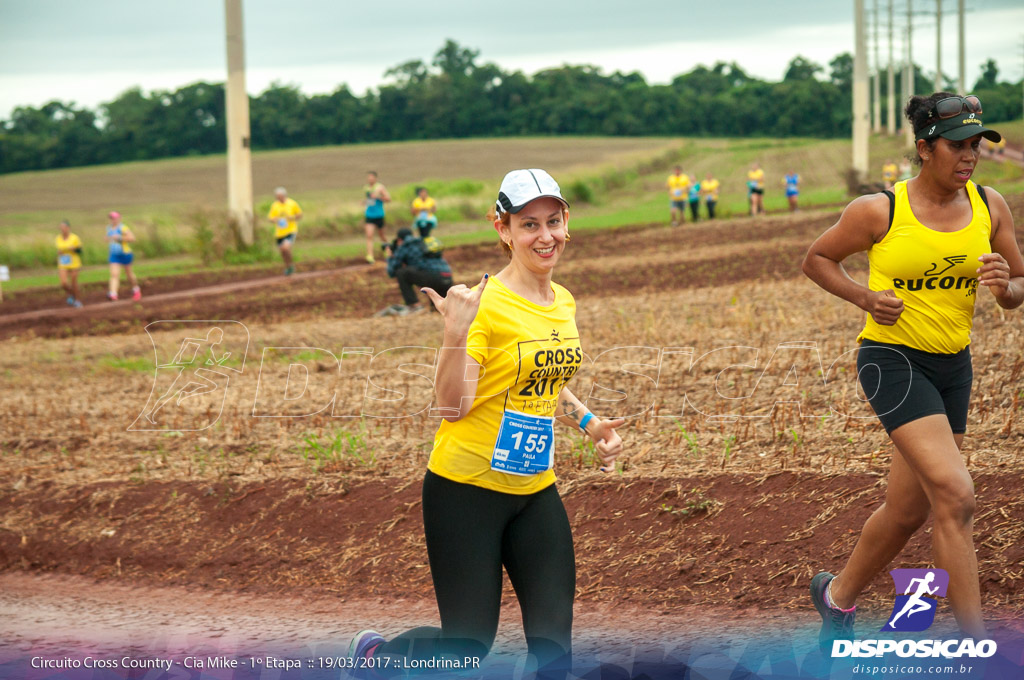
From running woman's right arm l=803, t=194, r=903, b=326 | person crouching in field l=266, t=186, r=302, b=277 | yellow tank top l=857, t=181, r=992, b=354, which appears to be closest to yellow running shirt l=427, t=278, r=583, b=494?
running woman's right arm l=803, t=194, r=903, b=326

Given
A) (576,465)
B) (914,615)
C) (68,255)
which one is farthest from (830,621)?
(68,255)

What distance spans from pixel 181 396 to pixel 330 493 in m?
4.35

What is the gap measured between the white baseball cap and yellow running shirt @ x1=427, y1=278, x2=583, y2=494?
0.29m

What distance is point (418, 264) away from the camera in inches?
641

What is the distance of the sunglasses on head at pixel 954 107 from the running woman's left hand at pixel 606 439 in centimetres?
183

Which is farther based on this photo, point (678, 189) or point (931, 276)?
point (678, 189)

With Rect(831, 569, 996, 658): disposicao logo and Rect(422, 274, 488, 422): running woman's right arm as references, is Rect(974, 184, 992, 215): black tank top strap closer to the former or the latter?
Rect(831, 569, 996, 658): disposicao logo

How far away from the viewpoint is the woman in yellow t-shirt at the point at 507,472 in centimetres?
391

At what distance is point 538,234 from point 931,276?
5.55 feet

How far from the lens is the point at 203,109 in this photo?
116812mm

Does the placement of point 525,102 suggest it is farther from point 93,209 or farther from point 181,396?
point 181,396

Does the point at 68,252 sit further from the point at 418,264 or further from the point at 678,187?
the point at 678,187

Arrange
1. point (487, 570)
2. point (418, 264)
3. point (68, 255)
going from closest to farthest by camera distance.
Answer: point (487, 570) → point (418, 264) → point (68, 255)

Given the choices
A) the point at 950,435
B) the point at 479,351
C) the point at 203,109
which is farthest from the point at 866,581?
the point at 203,109
